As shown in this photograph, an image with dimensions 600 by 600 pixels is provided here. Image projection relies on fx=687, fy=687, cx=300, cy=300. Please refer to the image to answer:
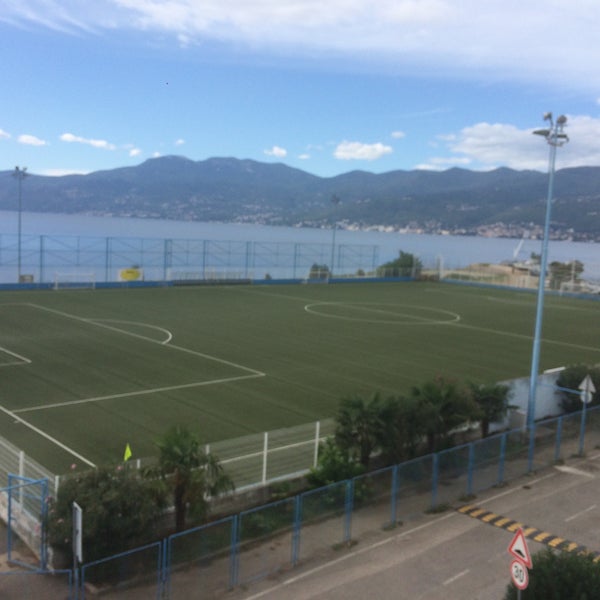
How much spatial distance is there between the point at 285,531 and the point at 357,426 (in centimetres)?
352

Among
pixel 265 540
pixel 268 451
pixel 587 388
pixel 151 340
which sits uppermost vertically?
pixel 587 388

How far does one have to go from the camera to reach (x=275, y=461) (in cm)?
1642

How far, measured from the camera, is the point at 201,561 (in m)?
12.8

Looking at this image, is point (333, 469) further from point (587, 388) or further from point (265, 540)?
point (587, 388)

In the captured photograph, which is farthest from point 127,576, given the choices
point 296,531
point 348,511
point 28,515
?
point 348,511

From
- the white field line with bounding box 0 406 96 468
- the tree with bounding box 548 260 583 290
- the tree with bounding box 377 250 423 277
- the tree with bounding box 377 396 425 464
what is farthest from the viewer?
the tree with bounding box 377 250 423 277

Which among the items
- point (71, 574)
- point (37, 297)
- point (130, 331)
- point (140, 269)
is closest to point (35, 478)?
point (71, 574)

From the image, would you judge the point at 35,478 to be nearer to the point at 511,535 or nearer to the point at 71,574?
the point at 71,574

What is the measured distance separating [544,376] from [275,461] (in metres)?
12.0

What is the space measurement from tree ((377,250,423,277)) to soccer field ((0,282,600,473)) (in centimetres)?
1892

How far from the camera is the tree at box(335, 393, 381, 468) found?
55.0 feet

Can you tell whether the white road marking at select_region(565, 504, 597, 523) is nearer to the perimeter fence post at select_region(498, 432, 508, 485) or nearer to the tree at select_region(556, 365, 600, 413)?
Result: the perimeter fence post at select_region(498, 432, 508, 485)

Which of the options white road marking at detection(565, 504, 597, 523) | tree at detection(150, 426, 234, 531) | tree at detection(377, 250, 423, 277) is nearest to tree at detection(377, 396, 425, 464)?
white road marking at detection(565, 504, 597, 523)

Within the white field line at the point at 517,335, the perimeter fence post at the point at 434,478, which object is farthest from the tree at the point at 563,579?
the white field line at the point at 517,335
